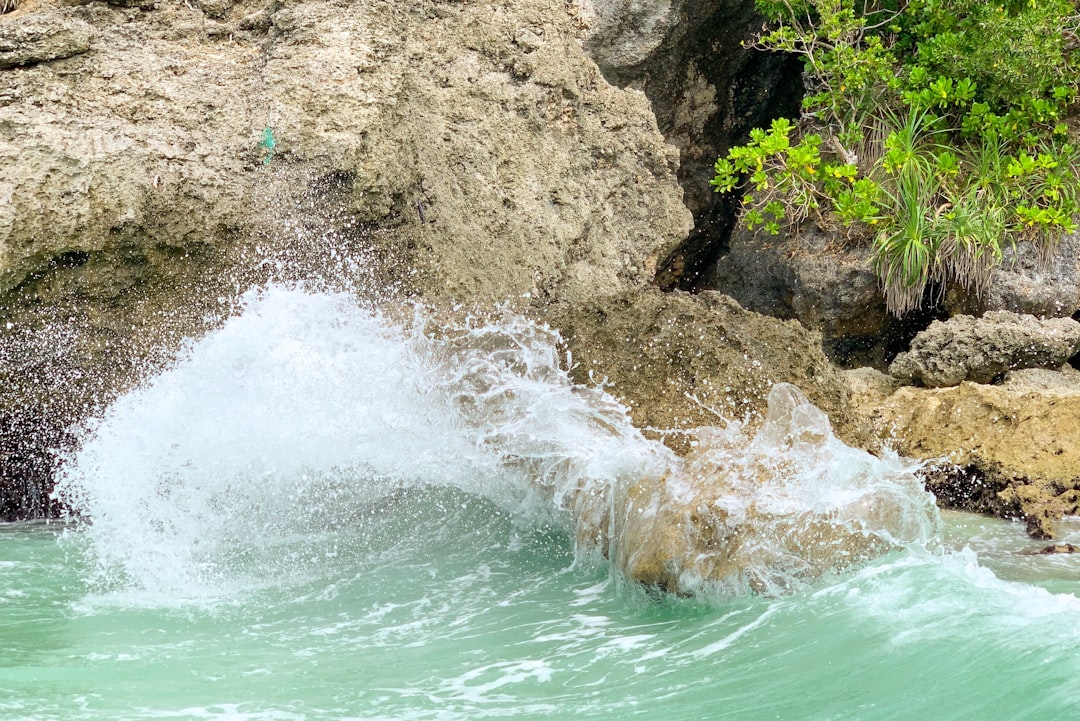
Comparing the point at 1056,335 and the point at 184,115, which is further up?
the point at 184,115

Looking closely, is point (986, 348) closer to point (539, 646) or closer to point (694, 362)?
point (694, 362)

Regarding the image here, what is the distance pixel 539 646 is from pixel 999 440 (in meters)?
2.88

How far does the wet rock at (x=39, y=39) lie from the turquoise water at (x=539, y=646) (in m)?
2.29

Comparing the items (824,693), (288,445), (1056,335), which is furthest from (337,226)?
(1056,335)

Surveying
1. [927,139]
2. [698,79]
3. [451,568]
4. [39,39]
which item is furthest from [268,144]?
[927,139]

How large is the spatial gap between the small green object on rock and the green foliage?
9.43ft

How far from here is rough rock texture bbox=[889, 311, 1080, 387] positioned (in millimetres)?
5941

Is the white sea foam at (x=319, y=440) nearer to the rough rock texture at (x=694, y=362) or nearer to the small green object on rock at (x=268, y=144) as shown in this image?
the rough rock texture at (x=694, y=362)

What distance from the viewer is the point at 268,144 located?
5234 mm

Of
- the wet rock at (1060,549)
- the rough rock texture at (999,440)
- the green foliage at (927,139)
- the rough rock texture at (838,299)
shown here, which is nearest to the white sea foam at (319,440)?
the wet rock at (1060,549)

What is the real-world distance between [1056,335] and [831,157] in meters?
1.94

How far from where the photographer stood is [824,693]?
3.10 m

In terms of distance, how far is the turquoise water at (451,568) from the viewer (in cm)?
320

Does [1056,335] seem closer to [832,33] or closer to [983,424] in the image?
[983,424]
